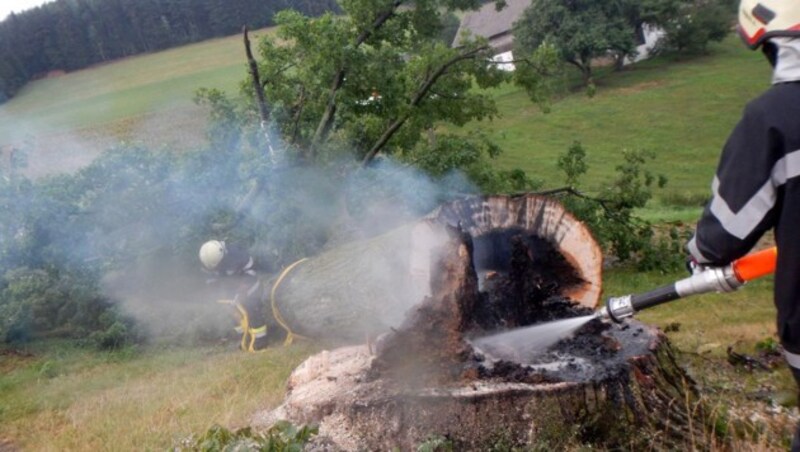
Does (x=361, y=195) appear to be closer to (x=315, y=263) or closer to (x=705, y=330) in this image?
(x=315, y=263)

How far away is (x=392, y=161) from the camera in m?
8.83

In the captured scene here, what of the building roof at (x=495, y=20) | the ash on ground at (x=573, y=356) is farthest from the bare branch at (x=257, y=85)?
the building roof at (x=495, y=20)

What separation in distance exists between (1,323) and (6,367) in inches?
18.1

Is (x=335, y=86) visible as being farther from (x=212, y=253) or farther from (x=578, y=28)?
(x=578, y=28)

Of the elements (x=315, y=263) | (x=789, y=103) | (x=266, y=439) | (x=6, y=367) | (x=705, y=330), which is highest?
(x=789, y=103)

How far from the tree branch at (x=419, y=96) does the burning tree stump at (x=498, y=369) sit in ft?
15.0

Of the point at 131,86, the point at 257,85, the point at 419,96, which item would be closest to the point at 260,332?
the point at 257,85

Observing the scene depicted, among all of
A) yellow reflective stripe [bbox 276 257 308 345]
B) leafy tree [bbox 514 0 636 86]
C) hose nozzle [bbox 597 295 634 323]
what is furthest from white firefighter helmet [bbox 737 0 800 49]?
leafy tree [bbox 514 0 636 86]

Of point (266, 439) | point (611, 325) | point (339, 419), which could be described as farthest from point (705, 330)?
point (266, 439)

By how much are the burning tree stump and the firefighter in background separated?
2654 millimetres

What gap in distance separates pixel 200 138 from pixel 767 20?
15424 mm

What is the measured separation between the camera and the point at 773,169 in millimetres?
2010

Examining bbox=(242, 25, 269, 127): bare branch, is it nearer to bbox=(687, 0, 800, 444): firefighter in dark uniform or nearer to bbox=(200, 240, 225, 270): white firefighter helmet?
bbox=(200, 240, 225, 270): white firefighter helmet

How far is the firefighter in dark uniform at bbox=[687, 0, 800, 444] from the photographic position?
1.98 m
